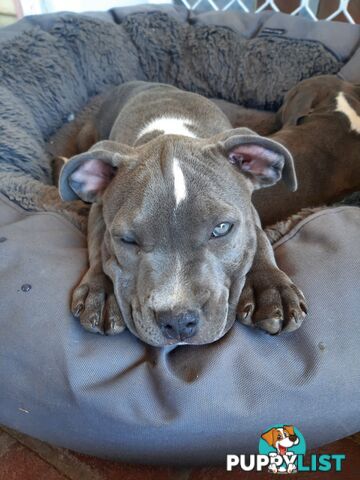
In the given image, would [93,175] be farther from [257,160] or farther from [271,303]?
[271,303]

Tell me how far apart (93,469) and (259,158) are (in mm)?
1267

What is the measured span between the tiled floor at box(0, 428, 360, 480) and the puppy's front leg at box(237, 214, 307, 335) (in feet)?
1.74

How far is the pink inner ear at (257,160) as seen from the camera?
1.77 metres

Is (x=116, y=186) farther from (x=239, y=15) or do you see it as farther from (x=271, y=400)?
(x=239, y=15)

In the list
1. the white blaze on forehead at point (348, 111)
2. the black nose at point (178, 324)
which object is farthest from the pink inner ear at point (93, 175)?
the white blaze on forehead at point (348, 111)

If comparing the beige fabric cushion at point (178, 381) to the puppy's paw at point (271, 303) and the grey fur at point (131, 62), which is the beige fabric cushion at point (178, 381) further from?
the grey fur at point (131, 62)

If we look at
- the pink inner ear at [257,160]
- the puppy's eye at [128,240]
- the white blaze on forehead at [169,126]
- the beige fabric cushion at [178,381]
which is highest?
the pink inner ear at [257,160]

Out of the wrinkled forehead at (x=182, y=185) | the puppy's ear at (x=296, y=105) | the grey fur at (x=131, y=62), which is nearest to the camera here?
the wrinkled forehead at (x=182, y=185)

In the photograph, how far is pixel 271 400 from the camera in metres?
1.50

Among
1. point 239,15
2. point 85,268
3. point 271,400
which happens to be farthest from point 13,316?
point 239,15

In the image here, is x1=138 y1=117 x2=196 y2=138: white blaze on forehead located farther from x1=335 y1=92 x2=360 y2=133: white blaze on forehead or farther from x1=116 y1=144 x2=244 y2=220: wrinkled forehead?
x1=335 y1=92 x2=360 y2=133: white blaze on forehead

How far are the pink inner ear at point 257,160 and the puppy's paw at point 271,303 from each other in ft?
1.24

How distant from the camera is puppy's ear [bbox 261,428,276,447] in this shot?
1519mm

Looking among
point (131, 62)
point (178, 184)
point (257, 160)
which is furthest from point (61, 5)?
point (178, 184)
